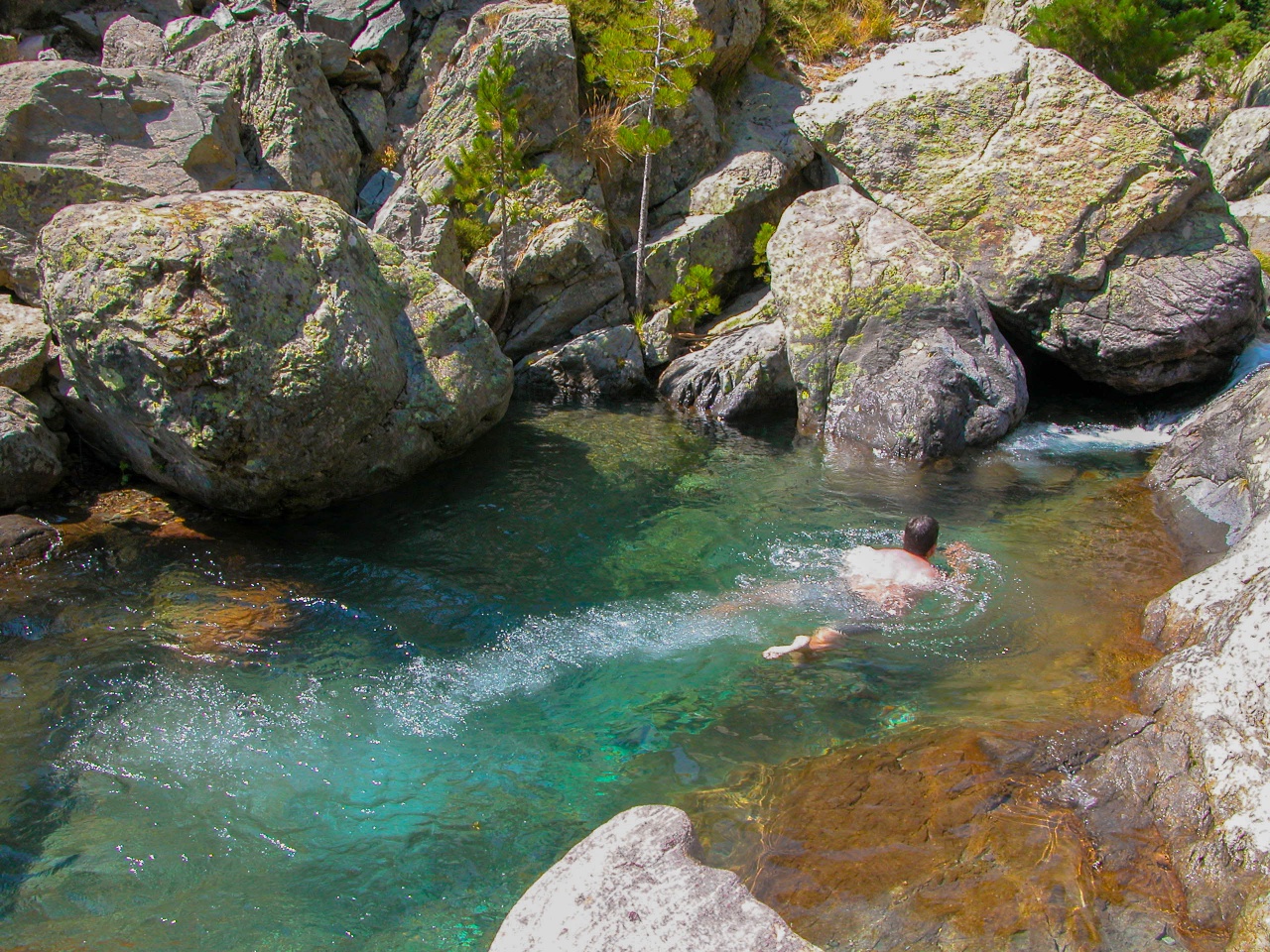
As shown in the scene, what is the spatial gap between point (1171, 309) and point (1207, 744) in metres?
8.99

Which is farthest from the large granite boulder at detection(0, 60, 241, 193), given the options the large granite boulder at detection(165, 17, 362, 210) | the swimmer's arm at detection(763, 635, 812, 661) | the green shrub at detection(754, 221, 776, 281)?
the swimmer's arm at detection(763, 635, 812, 661)

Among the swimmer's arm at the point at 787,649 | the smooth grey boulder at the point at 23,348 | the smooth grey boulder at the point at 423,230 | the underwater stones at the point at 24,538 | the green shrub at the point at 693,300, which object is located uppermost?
the smooth grey boulder at the point at 423,230

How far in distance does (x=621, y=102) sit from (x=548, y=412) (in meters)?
8.18

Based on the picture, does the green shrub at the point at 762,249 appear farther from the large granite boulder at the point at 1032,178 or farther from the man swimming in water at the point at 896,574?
the man swimming in water at the point at 896,574

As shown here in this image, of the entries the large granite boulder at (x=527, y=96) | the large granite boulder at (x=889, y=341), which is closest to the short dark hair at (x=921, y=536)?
the large granite boulder at (x=889, y=341)

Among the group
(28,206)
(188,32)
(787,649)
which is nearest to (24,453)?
(28,206)

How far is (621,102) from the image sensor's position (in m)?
17.6

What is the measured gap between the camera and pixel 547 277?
52.0 ft

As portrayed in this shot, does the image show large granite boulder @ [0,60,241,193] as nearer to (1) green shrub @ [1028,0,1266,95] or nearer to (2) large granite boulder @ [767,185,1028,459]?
(2) large granite boulder @ [767,185,1028,459]

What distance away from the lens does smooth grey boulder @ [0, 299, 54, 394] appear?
867cm

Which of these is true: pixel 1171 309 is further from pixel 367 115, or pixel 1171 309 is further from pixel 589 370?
pixel 367 115

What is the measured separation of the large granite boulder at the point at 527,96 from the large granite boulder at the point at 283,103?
1.64m

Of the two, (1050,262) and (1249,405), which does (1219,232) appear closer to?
(1050,262)

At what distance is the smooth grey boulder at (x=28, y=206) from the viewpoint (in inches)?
390
